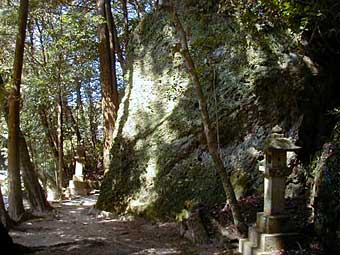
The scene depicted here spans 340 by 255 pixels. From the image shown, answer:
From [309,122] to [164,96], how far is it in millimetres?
3612

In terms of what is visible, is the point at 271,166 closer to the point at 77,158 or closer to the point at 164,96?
the point at 164,96

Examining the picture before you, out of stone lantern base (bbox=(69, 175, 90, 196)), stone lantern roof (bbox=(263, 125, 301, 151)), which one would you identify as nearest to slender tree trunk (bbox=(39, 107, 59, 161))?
stone lantern base (bbox=(69, 175, 90, 196))

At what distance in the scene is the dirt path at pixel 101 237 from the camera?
6566 millimetres

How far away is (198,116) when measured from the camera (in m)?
9.23

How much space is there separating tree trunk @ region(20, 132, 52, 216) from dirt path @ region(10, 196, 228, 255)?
48cm

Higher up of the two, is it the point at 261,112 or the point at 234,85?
the point at 234,85

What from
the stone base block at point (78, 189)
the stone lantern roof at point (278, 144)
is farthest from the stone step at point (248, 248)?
the stone base block at point (78, 189)

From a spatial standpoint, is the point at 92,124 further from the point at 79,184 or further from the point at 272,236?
the point at 272,236

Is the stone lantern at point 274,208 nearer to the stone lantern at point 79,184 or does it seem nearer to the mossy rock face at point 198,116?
the mossy rock face at point 198,116

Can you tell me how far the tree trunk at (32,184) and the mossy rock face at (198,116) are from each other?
1.52 meters

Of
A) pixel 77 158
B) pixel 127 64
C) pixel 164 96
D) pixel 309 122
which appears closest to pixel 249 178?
pixel 309 122

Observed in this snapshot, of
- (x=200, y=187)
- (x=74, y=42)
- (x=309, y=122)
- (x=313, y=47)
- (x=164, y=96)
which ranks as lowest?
(x=200, y=187)

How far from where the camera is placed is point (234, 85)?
8.98 meters

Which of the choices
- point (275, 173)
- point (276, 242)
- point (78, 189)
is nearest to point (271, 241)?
point (276, 242)
